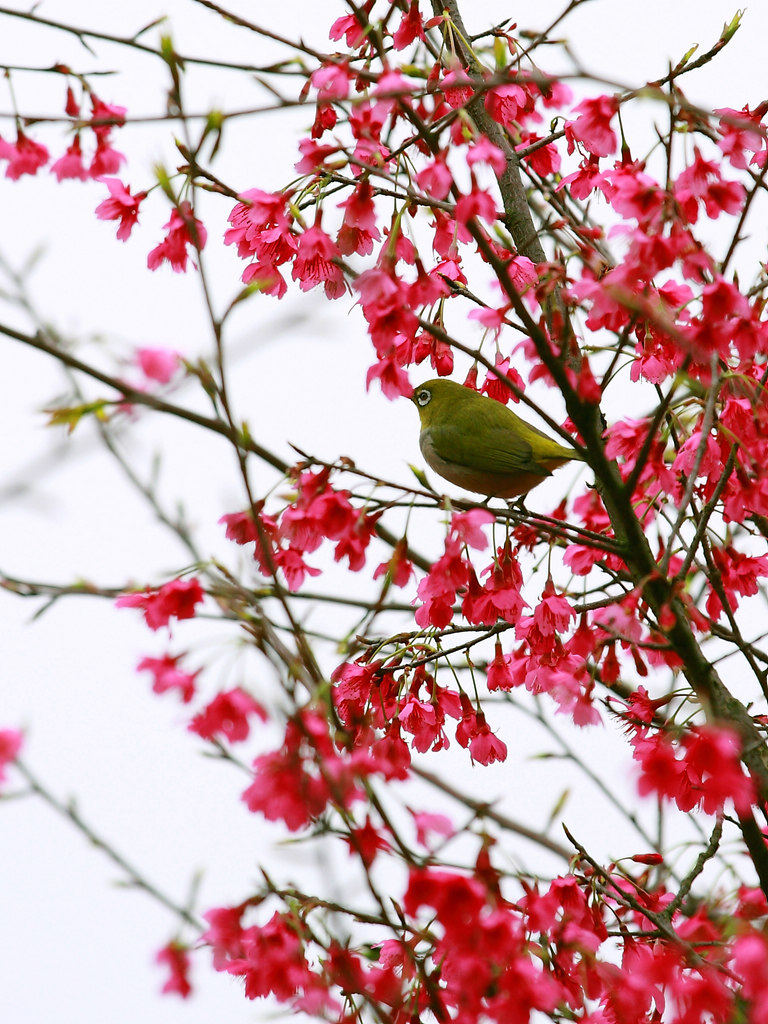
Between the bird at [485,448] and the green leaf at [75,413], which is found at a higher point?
the bird at [485,448]

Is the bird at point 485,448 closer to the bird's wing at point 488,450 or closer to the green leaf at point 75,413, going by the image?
the bird's wing at point 488,450

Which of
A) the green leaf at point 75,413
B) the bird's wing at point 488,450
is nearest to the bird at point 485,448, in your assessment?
the bird's wing at point 488,450

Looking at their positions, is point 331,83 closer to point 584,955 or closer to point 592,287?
point 592,287

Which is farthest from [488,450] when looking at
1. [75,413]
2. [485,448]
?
[75,413]

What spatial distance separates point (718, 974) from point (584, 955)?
0.77 ft

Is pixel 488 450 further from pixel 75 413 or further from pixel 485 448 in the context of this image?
pixel 75 413

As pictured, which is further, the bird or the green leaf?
the bird

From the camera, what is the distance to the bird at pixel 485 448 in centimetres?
277

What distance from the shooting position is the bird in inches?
109

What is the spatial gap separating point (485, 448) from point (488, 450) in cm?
1

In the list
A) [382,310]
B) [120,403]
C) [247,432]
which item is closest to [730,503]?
[382,310]

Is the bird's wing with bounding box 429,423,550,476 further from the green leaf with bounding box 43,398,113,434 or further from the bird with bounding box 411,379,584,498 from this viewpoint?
the green leaf with bounding box 43,398,113,434

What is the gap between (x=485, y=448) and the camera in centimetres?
284

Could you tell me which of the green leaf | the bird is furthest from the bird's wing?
the green leaf
